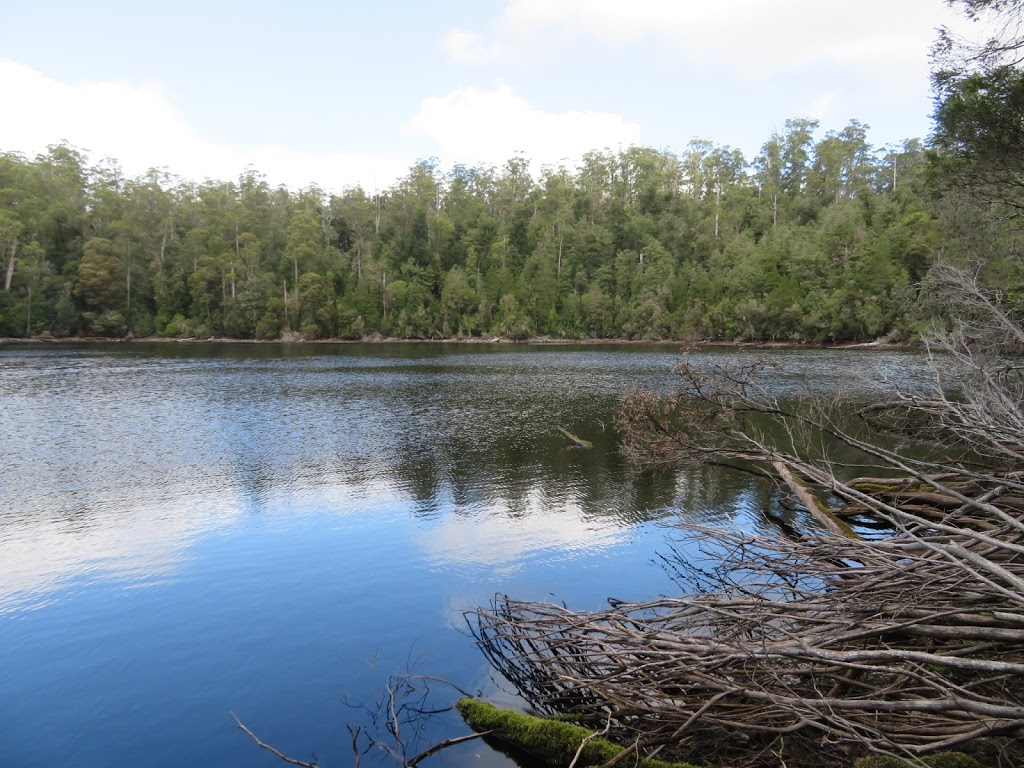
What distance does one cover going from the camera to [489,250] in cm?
10200

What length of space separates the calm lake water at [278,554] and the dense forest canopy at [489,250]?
59720 mm

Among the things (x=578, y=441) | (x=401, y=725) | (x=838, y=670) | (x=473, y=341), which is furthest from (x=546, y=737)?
(x=473, y=341)

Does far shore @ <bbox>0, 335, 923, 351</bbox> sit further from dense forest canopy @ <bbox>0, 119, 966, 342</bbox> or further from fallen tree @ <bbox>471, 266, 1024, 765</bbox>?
fallen tree @ <bbox>471, 266, 1024, 765</bbox>

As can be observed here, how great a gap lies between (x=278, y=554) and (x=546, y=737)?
7862 millimetres

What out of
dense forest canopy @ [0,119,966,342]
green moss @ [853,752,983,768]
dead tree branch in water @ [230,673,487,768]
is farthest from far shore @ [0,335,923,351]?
green moss @ [853,752,983,768]

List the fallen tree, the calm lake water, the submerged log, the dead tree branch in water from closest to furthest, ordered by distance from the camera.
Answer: the fallen tree, the dead tree branch in water, the calm lake water, the submerged log

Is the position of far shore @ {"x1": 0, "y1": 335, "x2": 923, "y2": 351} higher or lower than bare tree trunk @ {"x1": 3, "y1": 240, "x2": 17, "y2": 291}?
lower

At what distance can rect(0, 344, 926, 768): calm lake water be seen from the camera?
280 inches

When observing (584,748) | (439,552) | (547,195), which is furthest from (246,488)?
(547,195)

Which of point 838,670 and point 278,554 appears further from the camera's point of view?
point 278,554

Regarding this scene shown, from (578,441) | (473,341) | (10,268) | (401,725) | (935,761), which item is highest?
(10,268)

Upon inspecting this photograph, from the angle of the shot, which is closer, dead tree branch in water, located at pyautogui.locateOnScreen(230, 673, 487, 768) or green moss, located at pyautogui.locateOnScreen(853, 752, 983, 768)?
green moss, located at pyautogui.locateOnScreen(853, 752, 983, 768)

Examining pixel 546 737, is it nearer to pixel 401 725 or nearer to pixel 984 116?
pixel 401 725

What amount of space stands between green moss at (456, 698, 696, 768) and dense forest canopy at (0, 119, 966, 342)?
236 ft
